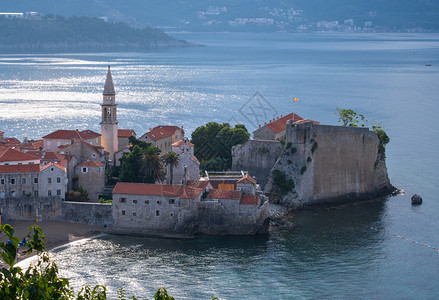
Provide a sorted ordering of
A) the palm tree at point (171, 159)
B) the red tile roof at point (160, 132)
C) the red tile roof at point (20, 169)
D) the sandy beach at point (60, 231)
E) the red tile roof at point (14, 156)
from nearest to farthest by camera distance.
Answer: the sandy beach at point (60, 231)
the red tile roof at point (20, 169)
the red tile roof at point (14, 156)
the palm tree at point (171, 159)
the red tile roof at point (160, 132)

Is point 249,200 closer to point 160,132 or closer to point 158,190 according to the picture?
point 158,190

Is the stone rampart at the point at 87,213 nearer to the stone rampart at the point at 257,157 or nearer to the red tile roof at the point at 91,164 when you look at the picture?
the red tile roof at the point at 91,164

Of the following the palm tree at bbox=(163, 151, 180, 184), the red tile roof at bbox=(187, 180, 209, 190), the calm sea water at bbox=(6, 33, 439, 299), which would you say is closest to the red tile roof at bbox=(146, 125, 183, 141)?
the palm tree at bbox=(163, 151, 180, 184)

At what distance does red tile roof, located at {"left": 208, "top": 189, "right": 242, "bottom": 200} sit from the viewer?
49.2 m

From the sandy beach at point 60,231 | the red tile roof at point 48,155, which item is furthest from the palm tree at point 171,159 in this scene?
the red tile roof at point 48,155

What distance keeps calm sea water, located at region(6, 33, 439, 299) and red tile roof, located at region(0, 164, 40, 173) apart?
23.9 feet

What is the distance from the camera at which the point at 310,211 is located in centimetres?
5494

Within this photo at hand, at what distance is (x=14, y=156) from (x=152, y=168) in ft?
30.9

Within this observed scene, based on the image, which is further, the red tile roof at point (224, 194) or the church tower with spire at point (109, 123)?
the church tower with spire at point (109, 123)

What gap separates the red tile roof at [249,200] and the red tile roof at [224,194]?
0.45 m

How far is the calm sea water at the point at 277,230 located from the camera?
40625 mm

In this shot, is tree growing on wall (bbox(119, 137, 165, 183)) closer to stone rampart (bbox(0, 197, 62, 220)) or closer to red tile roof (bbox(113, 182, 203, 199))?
red tile roof (bbox(113, 182, 203, 199))

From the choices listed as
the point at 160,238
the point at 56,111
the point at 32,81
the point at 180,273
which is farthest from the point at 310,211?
the point at 32,81

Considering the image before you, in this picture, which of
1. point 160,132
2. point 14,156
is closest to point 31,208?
point 14,156
